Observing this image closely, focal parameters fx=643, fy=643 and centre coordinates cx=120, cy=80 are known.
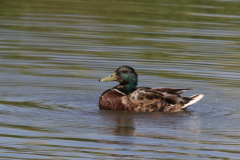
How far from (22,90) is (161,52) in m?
4.83

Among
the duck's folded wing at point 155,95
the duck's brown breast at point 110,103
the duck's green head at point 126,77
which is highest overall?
the duck's green head at point 126,77

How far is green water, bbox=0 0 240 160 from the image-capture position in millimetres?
8953

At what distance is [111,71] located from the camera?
46.8ft

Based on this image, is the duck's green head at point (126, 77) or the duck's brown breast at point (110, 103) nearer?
the duck's brown breast at point (110, 103)

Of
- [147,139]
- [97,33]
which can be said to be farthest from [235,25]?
[147,139]

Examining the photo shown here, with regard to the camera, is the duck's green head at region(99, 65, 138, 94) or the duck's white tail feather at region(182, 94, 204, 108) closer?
the duck's white tail feather at region(182, 94, 204, 108)

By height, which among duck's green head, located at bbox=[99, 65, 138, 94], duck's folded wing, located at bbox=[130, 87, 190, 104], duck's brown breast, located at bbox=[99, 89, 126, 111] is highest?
duck's green head, located at bbox=[99, 65, 138, 94]

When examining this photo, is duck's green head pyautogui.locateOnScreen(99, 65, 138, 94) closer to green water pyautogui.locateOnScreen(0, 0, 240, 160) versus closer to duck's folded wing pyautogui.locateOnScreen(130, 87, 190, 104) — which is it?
duck's folded wing pyautogui.locateOnScreen(130, 87, 190, 104)

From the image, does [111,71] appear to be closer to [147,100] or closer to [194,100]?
[147,100]

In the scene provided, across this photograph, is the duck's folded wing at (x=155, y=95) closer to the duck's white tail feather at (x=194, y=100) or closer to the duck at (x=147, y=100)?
the duck at (x=147, y=100)

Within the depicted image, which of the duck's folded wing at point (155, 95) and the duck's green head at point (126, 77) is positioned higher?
the duck's green head at point (126, 77)

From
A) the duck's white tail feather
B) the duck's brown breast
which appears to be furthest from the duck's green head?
the duck's white tail feather

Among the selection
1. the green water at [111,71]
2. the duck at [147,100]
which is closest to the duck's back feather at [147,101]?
the duck at [147,100]

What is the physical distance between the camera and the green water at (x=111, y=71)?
29.4 feet
